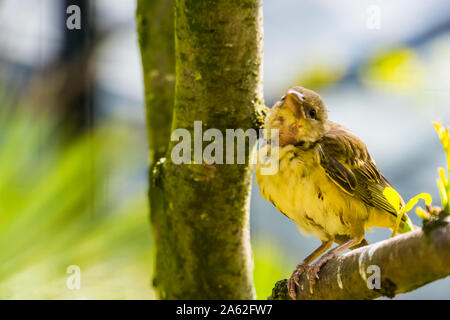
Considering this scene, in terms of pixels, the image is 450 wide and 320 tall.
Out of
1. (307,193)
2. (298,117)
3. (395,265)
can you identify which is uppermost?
(298,117)

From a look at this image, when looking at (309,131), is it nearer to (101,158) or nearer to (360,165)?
(360,165)

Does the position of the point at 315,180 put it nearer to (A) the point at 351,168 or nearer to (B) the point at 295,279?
(A) the point at 351,168

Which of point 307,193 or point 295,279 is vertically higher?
point 307,193

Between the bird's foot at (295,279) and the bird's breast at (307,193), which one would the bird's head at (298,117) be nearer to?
the bird's breast at (307,193)

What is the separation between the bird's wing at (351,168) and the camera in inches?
59.9

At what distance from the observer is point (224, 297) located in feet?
5.01

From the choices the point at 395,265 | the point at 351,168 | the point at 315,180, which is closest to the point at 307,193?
the point at 315,180

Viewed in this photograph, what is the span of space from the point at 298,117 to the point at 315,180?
6.8 inches

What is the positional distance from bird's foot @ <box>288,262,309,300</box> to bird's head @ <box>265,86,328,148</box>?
1.03 ft

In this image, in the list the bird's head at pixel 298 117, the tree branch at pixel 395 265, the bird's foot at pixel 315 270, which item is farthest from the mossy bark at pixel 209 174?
the tree branch at pixel 395 265

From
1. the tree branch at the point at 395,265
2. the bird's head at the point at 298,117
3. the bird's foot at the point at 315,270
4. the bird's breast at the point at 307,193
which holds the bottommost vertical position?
the tree branch at the point at 395,265

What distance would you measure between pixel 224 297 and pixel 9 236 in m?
0.59

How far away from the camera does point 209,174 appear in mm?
1391

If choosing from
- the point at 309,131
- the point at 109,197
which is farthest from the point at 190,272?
the point at 109,197
